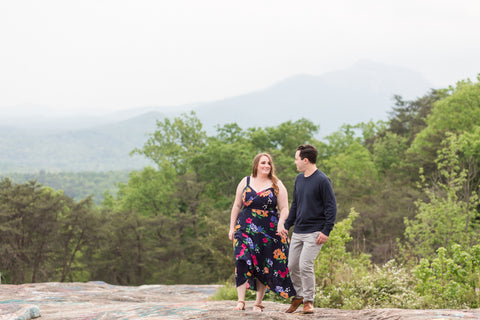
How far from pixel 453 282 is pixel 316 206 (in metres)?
2.14

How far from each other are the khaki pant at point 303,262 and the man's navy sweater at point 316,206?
0.31 feet

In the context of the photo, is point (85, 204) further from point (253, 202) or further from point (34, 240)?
point (253, 202)

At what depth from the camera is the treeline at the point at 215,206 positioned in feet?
78.3

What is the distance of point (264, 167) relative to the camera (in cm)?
578

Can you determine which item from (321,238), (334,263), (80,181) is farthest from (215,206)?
(80,181)

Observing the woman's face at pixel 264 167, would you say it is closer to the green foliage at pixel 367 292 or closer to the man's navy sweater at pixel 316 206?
the man's navy sweater at pixel 316 206

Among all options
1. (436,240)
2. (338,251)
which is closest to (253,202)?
(338,251)

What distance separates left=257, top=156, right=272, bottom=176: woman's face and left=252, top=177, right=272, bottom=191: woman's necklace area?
94 millimetres

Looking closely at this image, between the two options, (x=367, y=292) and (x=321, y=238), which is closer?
(x=321, y=238)

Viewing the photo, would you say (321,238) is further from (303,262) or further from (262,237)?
(262,237)

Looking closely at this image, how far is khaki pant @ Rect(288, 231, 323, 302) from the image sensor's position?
552cm

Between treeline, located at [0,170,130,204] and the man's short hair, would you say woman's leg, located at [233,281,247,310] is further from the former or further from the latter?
treeline, located at [0,170,130,204]

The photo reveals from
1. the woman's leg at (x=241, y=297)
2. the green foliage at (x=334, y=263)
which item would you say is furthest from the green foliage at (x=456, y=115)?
the woman's leg at (x=241, y=297)

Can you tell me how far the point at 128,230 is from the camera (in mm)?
38250
